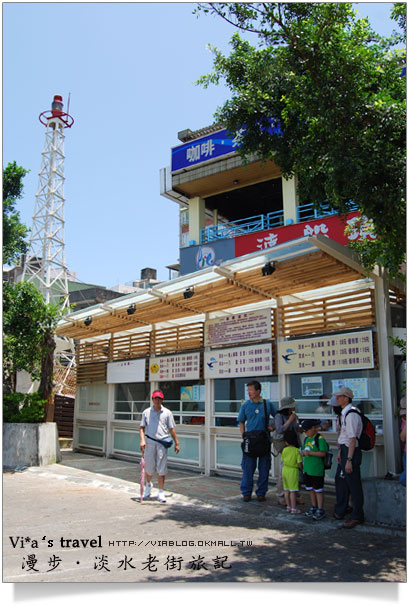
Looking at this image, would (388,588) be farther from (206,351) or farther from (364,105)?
(206,351)

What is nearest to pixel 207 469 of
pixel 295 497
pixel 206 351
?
pixel 206 351

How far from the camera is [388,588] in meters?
3.92

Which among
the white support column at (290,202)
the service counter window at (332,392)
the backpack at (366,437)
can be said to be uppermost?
the white support column at (290,202)

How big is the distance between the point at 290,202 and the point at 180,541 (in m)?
10.6

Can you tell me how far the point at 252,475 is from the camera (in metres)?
7.01

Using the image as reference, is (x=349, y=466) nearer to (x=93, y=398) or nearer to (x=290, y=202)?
(x=93, y=398)

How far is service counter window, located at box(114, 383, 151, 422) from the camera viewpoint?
11.4 m

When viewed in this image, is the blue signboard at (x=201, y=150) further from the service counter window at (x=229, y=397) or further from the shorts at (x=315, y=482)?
the shorts at (x=315, y=482)

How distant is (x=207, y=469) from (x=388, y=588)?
216 inches

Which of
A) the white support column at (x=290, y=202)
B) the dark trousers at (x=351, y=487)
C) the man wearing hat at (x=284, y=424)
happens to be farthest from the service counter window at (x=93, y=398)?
the dark trousers at (x=351, y=487)

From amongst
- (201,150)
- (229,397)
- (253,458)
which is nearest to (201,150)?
(201,150)

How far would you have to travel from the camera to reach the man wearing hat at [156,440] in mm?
7160

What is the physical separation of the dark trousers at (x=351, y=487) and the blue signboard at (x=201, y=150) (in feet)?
35.2

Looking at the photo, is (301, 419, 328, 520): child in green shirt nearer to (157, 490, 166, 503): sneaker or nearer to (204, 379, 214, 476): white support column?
(157, 490, 166, 503): sneaker
